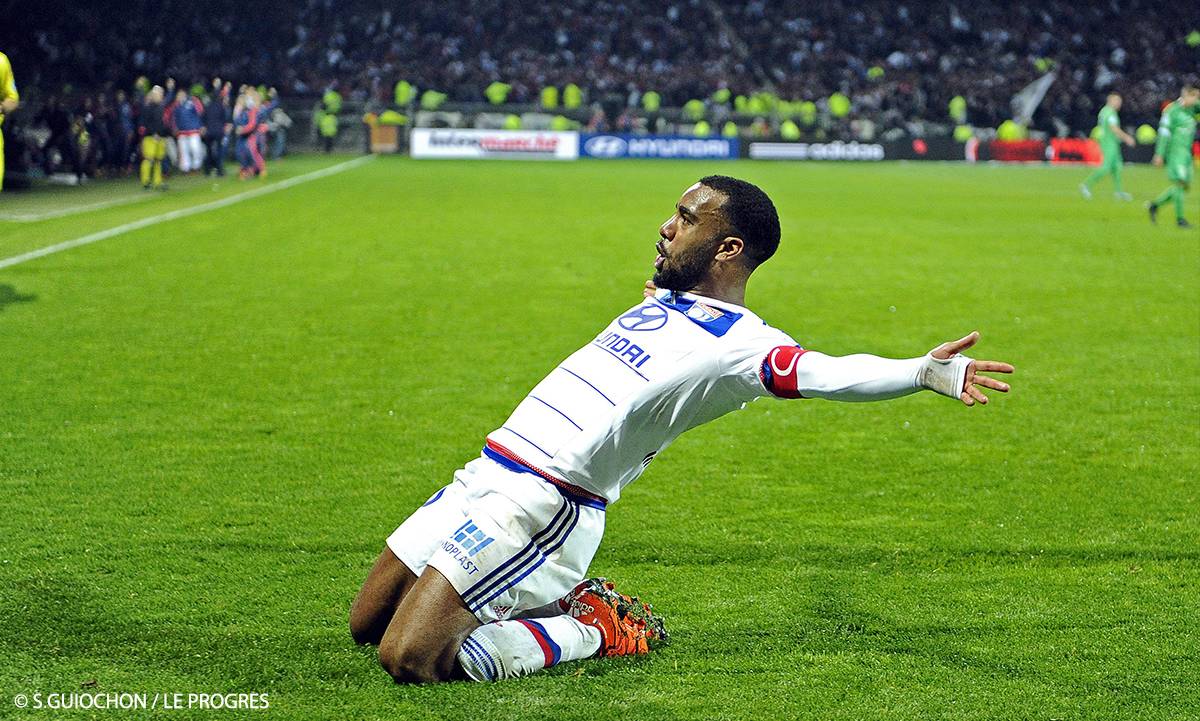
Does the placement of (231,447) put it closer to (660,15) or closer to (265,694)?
(265,694)

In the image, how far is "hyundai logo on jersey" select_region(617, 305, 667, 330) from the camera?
4.09m

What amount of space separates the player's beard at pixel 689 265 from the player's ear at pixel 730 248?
0.08 ft

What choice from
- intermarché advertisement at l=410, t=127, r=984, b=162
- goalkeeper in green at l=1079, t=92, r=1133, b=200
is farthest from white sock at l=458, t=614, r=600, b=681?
intermarché advertisement at l=410, t=127, r=984, b=162

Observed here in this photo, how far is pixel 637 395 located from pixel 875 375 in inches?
28.4

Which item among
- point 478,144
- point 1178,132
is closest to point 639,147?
point 478,144

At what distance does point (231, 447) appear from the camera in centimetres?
675

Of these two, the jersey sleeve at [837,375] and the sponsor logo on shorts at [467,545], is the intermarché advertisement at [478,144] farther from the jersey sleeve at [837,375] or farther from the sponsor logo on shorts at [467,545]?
the jersey sleeve at [837,375]

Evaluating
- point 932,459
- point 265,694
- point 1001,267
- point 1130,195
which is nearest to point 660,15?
point 1130,195

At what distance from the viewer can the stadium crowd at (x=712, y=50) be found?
47.1m

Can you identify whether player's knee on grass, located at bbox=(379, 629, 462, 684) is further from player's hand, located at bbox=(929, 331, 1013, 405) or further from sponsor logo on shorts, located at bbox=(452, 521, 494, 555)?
player's hand, located at bbox=(929, 331, 1013, 405)

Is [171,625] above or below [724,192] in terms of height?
below

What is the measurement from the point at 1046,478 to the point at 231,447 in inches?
159

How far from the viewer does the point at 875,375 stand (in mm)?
3600

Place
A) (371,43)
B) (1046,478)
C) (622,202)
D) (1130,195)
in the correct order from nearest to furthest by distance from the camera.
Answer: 1. (1046,478)
2. (622,202)
3. (1130,195)
4. (371,43)
